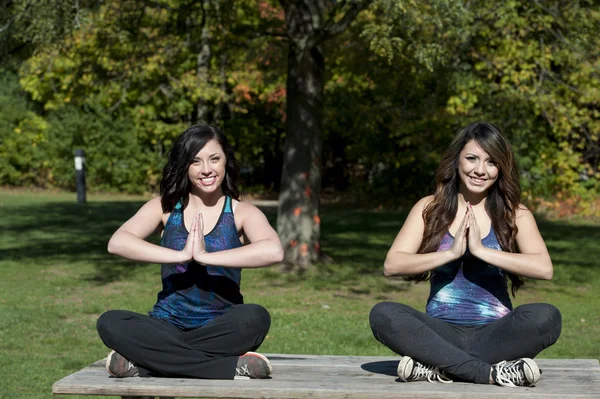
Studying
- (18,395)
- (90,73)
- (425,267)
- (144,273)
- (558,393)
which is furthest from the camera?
(90,73)

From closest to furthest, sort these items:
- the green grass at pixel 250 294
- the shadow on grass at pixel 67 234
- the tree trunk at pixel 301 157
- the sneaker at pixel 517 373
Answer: the sneaker at pixel 517 373, the green grass at pixel 250 294, the tree trunk at pixel 301 157, the shadow on grass at pixel 67 234

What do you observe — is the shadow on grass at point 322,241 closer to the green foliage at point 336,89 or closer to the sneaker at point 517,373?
the green foliage at point 336,89

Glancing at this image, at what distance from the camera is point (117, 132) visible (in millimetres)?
27922

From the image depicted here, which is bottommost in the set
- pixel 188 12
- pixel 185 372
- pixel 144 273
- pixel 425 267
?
pixel 144 273

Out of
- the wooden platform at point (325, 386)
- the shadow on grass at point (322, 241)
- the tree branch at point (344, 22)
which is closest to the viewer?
the wooden platform at point (325, 386)

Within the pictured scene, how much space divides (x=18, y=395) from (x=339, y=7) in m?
7.92

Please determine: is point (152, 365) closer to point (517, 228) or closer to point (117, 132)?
point (517, 228)

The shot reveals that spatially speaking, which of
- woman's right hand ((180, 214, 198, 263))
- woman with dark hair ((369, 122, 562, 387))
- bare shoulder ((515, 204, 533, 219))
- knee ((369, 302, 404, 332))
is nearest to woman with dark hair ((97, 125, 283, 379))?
woman's right hand ((180, 214, 198, 263))

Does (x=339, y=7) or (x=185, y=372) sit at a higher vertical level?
(x=339, y=7)

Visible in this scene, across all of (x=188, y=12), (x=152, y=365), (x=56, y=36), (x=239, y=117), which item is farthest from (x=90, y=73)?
(x=239, y=117)

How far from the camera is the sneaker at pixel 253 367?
4223mm

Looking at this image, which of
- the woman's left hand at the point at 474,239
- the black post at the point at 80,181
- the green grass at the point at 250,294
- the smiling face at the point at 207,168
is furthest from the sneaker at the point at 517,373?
the black post at the point at 80,181

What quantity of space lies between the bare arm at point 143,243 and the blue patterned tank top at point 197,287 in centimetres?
13

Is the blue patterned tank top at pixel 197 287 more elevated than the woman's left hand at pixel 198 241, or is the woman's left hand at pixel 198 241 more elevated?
the woman's left hand at pixel 198 241
